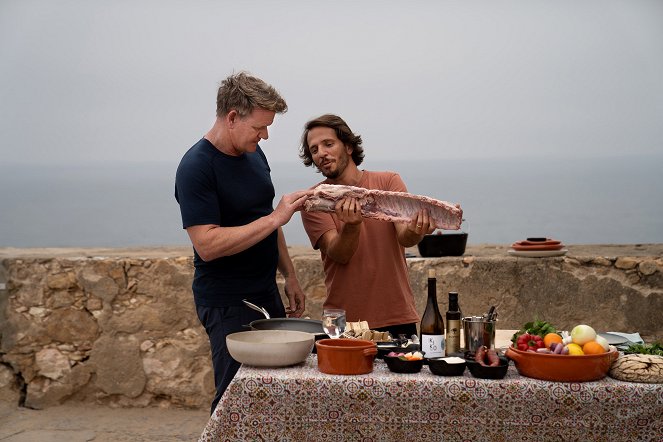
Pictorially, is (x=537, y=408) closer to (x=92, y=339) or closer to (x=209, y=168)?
(x=209, y=168)

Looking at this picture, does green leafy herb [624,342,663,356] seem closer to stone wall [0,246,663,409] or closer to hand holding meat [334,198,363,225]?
hand holding meat [334,198,363,225]

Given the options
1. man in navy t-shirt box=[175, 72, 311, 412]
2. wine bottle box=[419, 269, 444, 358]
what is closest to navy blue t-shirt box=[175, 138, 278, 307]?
man in navy t-shirt box=[175, 72, 311, 412]

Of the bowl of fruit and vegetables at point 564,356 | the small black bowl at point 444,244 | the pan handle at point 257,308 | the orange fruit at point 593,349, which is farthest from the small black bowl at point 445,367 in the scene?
the small black bowl at point 444,244

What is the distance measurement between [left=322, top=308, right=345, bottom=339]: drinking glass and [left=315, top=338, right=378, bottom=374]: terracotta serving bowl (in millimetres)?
282

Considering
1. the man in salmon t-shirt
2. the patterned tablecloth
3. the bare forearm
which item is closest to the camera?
the patterned tablecloth

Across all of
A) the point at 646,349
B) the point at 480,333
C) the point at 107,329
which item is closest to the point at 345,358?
the point at 480,333

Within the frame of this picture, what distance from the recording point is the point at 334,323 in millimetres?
2984

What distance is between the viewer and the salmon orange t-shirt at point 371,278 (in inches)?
136

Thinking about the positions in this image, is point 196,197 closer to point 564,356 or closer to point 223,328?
point 223,328

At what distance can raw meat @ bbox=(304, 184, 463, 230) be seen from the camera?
313cm

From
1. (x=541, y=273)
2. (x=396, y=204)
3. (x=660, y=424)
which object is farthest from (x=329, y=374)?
(x=541, y=273)

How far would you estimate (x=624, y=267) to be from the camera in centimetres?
489

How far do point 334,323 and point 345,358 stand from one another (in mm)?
362

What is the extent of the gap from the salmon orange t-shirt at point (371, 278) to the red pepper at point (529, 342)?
0.80m
